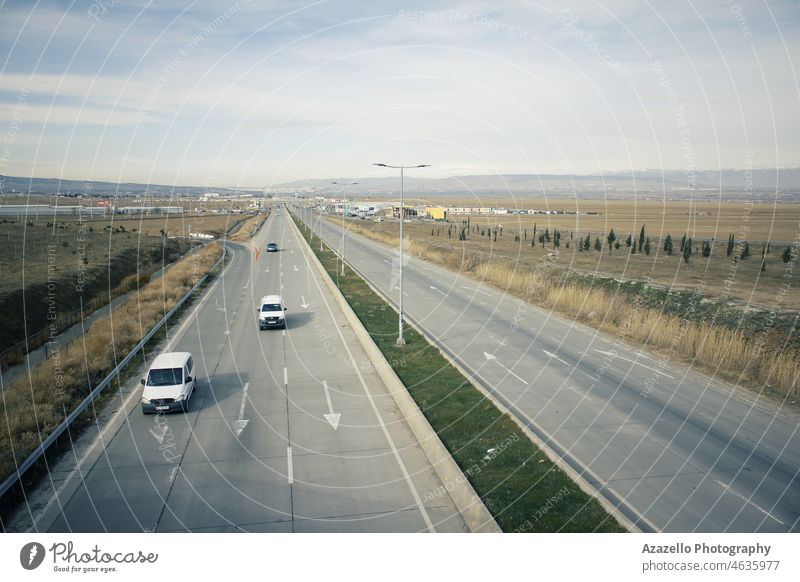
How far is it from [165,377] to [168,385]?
15.2 inches

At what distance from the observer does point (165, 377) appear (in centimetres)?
1978

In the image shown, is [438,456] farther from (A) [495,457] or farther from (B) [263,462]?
(B) [263,462]

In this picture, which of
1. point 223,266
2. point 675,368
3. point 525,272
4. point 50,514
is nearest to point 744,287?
point 525,272

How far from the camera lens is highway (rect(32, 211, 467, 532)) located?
12516mm

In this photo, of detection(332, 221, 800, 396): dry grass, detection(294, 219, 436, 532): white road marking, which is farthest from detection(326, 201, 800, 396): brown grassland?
detection(294, 219, 436, 532): white road marking

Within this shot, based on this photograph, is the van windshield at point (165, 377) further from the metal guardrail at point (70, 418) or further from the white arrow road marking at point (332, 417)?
the white arrow road marking at point (332, 417)

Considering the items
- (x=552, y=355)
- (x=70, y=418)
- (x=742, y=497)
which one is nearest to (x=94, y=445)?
(x=70, y=418)

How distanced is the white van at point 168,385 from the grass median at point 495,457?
7774mm

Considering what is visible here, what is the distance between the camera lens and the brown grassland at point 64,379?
1592cm

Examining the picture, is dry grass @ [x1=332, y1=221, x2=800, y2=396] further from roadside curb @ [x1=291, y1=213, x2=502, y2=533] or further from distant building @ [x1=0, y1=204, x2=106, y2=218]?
distant building @ [x1=0, y1=204, x2=106, y2=218]

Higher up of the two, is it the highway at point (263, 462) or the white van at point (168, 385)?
the white van at point (168, 385)

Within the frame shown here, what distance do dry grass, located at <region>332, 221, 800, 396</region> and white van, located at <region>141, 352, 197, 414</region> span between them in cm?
2073

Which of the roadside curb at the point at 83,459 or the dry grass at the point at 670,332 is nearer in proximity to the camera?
the roadside curb at the point at 83,459

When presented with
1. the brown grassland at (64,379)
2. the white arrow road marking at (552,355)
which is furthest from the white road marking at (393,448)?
the brown grassland at (64,379)
